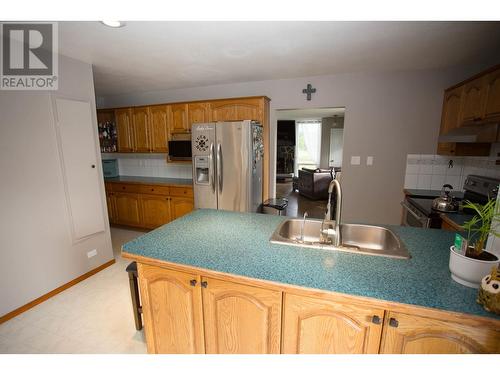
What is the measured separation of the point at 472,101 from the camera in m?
2.07

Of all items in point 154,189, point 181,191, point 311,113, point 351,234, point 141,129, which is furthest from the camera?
point 311,113

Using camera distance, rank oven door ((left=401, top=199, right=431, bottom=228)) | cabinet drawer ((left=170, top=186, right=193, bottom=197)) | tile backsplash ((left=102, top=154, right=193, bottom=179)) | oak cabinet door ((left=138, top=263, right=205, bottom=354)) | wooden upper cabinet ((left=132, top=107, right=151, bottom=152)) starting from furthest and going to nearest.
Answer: tile backsplash ((left=102, top=154, right=193, bottom=179)) → wooden upper cabinet ((left=132, top=107, right=151, bottom=152)) → cabinet drawer ((left=170, top=186, right=193, bottom=197)) → oven door ((left=401, top=199, right=431, bottom=228)) → oak cabinet door ((left=138, top=263, right=205, bottom=354))

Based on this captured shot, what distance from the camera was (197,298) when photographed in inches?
44.8

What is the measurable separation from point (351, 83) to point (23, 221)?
370 centimetres

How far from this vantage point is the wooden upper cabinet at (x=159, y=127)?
3.47m

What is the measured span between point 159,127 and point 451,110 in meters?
3.71

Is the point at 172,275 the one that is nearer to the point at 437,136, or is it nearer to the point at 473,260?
the point at 473,260

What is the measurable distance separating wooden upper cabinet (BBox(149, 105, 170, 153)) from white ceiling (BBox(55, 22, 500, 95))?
2.05 feet

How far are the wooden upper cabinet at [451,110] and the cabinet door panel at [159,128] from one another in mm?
3535

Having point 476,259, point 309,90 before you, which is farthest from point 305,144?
point 476,259

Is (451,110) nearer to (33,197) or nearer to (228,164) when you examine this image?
(228,164)

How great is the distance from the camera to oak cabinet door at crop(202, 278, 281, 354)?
3.36 feet

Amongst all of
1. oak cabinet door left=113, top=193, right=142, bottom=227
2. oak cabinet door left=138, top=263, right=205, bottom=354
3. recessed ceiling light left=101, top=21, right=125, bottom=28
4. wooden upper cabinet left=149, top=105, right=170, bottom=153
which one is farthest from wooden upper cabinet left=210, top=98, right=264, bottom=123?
oak cabinet door left=138, top=263, right=205, bottom=354

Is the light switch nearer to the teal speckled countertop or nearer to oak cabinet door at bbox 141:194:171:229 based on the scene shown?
the teal speckled countertop
